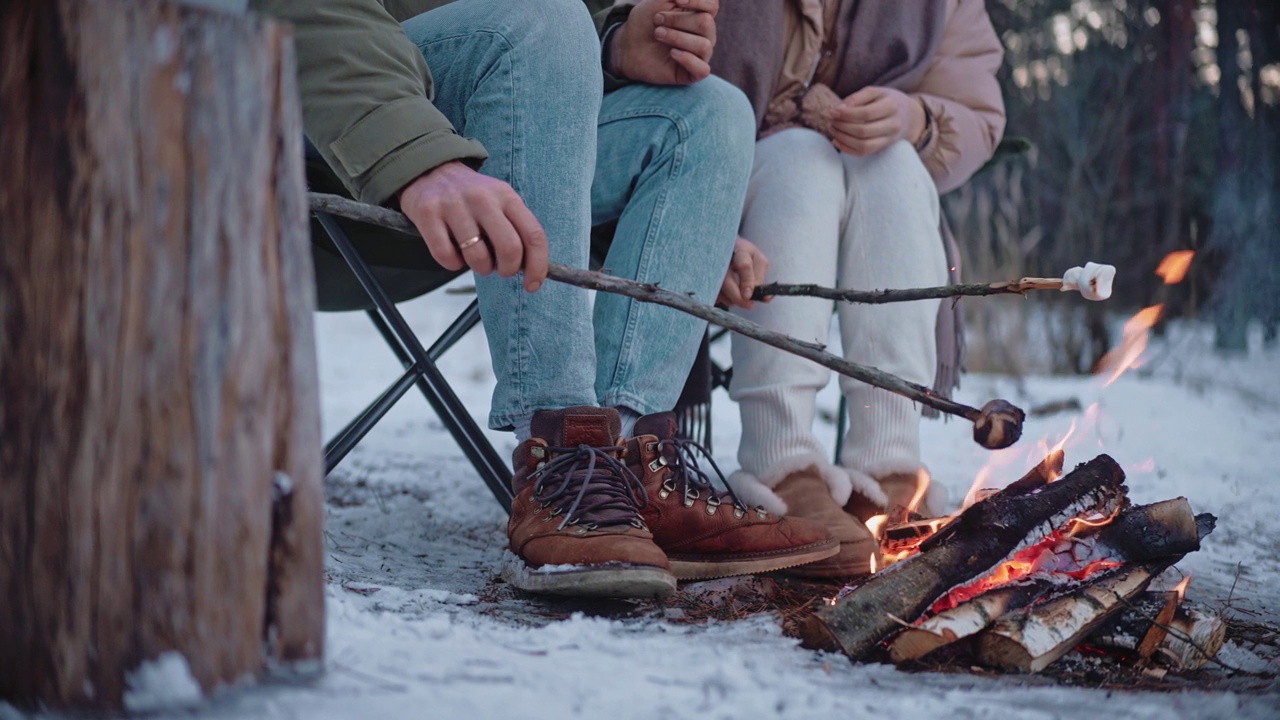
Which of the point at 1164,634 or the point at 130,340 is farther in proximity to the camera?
the point at 1164,634

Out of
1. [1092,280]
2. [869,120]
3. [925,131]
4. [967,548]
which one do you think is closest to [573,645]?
[967,548]

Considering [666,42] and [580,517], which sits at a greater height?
[666,42]

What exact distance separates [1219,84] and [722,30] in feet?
17.2

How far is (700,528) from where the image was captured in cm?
160

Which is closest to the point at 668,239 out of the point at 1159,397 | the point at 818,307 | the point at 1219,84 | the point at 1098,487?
the point at 818,307

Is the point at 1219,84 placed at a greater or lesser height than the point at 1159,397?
greater

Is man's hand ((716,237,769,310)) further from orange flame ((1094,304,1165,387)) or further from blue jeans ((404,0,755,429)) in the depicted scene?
orange flame ((1094,304,1165,387))

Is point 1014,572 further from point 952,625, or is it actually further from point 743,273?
point 743,273

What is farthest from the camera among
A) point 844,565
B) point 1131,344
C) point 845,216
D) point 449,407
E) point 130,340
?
point 845,216

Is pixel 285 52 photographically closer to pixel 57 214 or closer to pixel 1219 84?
pixel 57 214

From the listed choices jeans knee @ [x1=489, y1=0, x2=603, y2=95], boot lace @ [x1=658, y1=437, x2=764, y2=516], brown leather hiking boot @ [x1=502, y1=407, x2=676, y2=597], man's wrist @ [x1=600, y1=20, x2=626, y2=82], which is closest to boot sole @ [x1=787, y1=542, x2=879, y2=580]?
boot lace @ [x1=658, y1=437, x2=764, y2=516]

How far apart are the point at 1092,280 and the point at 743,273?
0.73m

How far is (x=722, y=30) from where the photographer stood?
6.97 ft

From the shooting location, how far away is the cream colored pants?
6.31 feet
